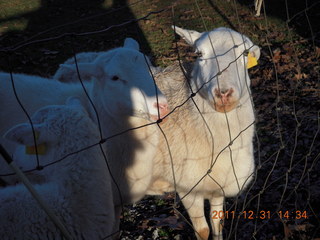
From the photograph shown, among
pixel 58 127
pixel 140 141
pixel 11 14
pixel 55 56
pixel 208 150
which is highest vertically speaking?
pixel 11 14

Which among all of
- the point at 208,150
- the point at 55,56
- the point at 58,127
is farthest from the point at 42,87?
the point at 55,56

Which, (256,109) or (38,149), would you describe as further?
(256,109)

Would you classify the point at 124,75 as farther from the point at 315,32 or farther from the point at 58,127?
the point at 315,32

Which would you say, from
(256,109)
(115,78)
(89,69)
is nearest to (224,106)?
(115,78)

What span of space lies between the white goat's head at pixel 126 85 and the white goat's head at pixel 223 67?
0.45 m

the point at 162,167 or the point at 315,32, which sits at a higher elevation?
the point at 315,32

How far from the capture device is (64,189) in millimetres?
1836

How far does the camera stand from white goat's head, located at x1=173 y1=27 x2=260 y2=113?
2660 millimetres

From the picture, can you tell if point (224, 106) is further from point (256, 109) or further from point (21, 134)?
point (256, 109)

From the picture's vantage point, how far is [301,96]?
570 cm

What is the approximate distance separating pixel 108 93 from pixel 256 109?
3443mm

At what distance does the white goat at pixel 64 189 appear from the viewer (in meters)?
1.76

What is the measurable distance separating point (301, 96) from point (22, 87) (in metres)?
4.37

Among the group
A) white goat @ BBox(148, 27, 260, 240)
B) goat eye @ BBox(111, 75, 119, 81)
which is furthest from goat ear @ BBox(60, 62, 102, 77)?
white goat @ BBox(148, 27, 260, 240)
